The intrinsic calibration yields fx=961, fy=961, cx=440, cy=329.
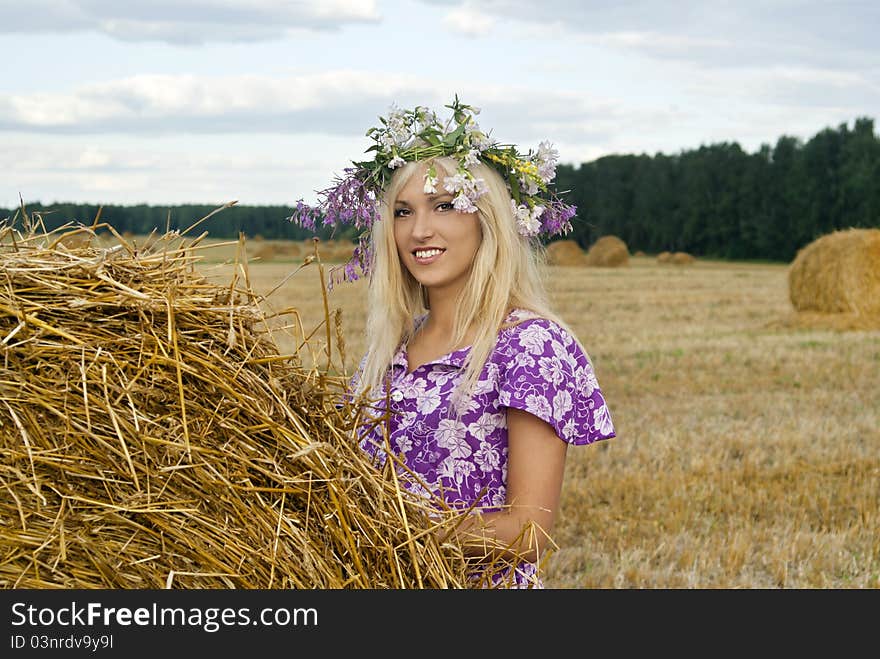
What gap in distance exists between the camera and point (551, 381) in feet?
7.92

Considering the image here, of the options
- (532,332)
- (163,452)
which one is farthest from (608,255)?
(163,452)

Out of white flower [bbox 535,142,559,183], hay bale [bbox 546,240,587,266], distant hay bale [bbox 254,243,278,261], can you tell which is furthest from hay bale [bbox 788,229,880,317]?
distant hay bale [bbox 254,243,278,261]

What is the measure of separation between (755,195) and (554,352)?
52010mm

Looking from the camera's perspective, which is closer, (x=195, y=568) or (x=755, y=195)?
(x=195, y=568)

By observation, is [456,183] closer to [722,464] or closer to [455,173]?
[455,173]

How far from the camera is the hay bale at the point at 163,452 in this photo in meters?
1.79

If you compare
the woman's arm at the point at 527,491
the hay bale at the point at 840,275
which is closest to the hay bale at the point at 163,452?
the woman's arm at the point at 527,491

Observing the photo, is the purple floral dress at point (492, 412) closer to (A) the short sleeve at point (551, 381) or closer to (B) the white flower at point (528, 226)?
(A) the short sleeve at point (551, 381)

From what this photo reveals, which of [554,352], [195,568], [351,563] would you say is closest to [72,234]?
[195,568]

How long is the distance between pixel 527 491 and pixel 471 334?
1.55 ft

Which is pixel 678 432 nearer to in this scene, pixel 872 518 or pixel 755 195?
pixel 872 518

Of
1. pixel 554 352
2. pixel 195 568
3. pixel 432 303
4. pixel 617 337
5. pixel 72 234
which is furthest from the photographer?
pixel 617 337

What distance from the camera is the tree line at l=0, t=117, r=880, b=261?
1850 inches

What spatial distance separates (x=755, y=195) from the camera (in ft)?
168
